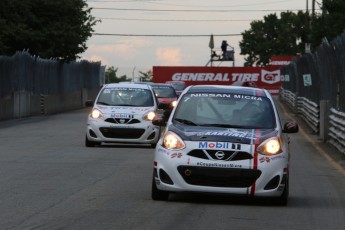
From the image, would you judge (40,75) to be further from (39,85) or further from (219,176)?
(219,176)

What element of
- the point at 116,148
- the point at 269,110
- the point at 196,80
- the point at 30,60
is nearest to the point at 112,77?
the point at 196,80

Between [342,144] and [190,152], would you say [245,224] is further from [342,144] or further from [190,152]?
[342,144]

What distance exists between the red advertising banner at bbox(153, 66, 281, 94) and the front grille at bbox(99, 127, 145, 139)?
204 feet

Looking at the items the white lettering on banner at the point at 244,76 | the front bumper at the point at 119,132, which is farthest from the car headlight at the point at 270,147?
the white lettering on banner at the point at 244,76

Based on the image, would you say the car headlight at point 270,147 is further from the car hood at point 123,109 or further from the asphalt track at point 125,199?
the car hood at point 123,109

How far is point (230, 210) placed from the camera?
38.5ft

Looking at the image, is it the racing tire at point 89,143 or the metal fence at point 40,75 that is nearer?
the racing tire at point 89,143

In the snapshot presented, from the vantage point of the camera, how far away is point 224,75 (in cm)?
8600

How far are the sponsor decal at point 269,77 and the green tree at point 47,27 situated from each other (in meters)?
32.3

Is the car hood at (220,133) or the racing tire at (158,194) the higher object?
the car hood at (220,133)

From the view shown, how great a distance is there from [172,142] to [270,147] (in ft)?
3.84

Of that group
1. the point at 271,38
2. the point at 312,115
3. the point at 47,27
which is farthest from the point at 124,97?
the point at 271,38

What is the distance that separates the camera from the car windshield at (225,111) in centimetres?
1286

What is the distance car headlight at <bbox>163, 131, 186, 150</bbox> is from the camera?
12.1 m
